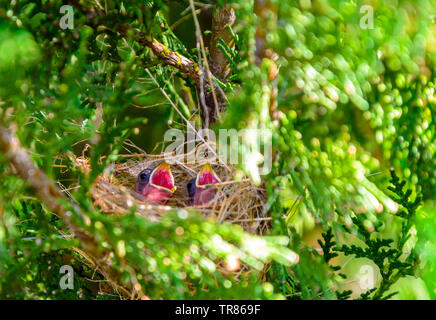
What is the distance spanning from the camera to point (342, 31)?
718 millimetres

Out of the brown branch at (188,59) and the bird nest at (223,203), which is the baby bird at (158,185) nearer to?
the bird nest at (223,203)

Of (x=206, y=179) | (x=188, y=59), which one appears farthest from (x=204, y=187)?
(x=188, y=59)

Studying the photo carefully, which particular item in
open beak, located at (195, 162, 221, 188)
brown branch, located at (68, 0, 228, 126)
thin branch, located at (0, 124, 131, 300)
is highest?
brown branch, located at (68, 0, 228, 126)

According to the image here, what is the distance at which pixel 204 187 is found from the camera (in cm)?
102

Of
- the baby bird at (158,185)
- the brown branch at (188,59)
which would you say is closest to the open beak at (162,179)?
the baby bird at (158,185)

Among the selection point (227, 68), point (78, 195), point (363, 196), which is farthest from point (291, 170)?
point (227, 68)

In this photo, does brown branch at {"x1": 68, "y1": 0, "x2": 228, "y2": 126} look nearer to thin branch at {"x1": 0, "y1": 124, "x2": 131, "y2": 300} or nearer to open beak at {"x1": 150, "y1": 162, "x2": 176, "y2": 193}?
open beak at {"x1": 150, "y1": 162, "x2": 176, "y2": 193}

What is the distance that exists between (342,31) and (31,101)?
0.57 m

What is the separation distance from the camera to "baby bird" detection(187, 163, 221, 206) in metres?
1.01

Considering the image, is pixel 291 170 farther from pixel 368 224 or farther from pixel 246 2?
pixel 246 2

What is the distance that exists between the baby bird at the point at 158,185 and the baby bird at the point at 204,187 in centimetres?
6

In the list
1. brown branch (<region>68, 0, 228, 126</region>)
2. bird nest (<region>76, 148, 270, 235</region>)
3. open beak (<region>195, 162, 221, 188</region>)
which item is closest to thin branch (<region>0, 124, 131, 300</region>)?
bird nest (<region>76, 148, 270, 235</region>)

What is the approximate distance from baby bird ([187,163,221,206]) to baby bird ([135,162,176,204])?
56mm
